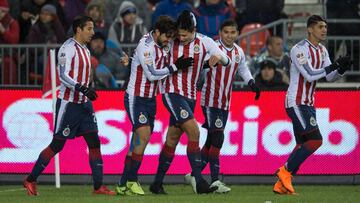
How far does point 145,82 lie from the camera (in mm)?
17516

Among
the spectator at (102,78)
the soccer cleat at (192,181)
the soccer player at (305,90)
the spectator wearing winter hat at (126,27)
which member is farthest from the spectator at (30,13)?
the soccer player at (305,90)

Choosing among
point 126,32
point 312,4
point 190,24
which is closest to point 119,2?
point 126,32

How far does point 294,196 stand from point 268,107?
345cm

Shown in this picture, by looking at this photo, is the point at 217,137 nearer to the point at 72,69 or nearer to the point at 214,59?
the point at 214,59

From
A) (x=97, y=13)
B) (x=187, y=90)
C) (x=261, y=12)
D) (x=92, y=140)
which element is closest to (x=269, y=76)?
(x=261, y=12)

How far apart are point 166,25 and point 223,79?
1.47m

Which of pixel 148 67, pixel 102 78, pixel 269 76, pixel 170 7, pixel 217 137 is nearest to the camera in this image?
pixel 148 67

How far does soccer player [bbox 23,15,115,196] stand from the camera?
17.5m

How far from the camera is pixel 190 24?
17281 millimetres

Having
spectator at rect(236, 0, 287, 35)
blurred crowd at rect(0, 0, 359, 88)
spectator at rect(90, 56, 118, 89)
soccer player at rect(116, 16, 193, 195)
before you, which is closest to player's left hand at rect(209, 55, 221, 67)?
soccer player at rect(116, 16, 193, 195)

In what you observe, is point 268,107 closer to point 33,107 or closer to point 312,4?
point 33,107

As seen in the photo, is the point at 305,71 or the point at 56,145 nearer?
the point at 305,71

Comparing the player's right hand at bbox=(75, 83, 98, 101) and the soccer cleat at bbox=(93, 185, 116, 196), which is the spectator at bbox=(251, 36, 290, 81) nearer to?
the soccer cleat at bbox=(93, 185, 116, 196)

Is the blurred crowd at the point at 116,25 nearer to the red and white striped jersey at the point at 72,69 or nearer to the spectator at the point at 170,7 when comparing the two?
the spectator at the point at 170,7
